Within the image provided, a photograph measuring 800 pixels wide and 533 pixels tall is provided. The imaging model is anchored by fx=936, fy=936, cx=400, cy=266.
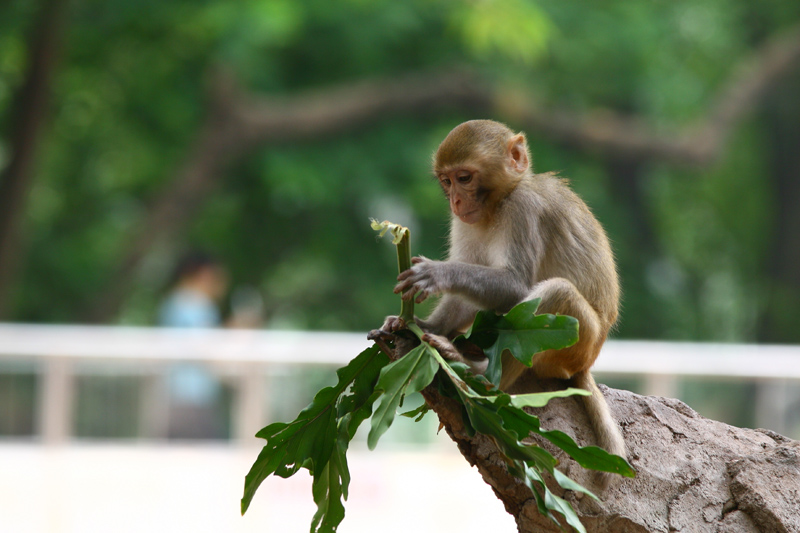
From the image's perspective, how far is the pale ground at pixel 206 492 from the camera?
7383 mm

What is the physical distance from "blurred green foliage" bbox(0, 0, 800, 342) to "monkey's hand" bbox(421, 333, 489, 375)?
809cm

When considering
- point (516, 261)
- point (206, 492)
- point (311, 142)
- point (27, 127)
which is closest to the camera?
point (516, 261)

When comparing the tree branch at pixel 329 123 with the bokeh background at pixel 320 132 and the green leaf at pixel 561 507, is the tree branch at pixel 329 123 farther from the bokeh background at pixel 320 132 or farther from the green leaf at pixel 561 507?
the green leaf at pixel 561 507

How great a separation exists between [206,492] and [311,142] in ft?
21.9

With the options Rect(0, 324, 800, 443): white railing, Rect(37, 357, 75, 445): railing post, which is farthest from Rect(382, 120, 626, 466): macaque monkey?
Rect(37, 357, 75, 445): railing post

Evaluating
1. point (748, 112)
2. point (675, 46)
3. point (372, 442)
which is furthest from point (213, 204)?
point (372, 442)

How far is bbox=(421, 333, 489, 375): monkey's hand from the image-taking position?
309 centimetres

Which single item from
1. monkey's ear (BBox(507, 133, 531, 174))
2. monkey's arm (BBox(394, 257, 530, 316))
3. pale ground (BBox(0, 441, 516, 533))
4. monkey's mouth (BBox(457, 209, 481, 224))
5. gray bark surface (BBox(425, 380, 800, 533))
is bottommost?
pale ground (BBox(0, 441, 516, 533))

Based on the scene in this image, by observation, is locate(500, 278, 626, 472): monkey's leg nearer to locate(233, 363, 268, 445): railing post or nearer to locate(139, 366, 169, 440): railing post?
locate(233, 363, 268, 445): railing post

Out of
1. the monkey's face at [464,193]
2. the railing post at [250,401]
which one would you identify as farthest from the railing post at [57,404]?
the monkey's face at [464,193]

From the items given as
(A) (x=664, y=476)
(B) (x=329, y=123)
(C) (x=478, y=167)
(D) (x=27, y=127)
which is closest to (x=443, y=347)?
(C) (x=478, y=167)

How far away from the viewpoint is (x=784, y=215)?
1672 centimetres

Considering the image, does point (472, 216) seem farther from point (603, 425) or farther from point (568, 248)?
point (603, 425)

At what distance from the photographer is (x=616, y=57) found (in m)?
14.1
